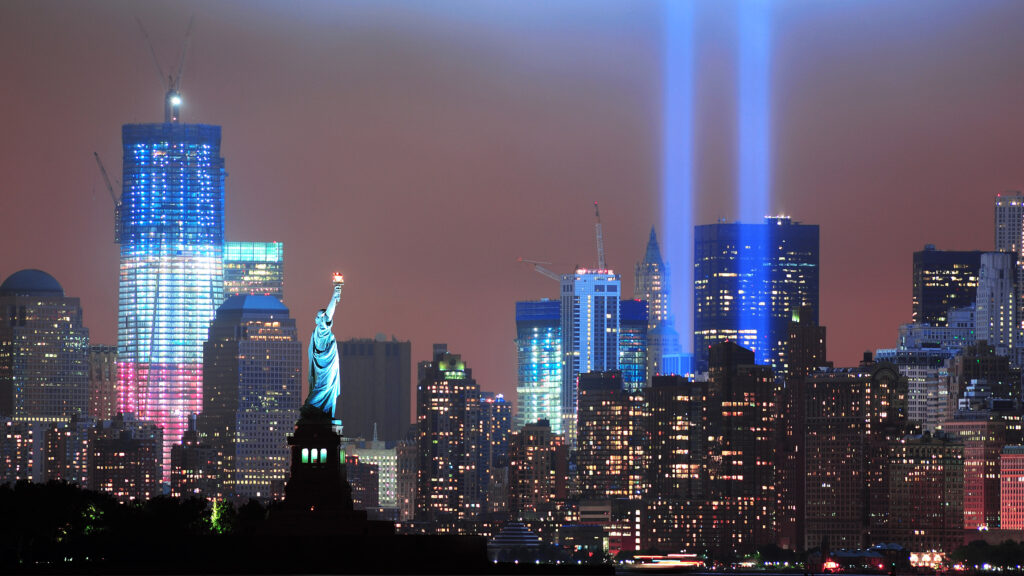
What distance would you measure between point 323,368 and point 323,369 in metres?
0.04

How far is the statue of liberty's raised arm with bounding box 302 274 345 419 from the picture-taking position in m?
95.1

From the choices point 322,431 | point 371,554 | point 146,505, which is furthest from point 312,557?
point 146,505

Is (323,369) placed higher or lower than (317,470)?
higher

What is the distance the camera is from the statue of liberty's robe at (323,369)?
313 ft

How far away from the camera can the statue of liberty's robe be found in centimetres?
9531

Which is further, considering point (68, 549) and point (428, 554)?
point (68, 549)

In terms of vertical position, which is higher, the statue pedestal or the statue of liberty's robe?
the statue of liberty's robe

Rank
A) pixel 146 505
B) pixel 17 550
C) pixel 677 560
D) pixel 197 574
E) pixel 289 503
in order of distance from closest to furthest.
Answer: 1. pixel 197 574
2. pixel 289 503
3. pixel 17 550
4. pixel 146 505
5. pixel 677 560

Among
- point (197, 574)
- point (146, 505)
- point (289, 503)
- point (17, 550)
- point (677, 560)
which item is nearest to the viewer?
point (197, 574)

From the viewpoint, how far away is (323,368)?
9575 centimetres

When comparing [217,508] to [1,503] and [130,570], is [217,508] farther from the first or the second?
[130,570]

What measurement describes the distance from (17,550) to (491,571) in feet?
87.6

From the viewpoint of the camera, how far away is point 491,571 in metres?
87.2

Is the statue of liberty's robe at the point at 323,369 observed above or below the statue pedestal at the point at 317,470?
above
